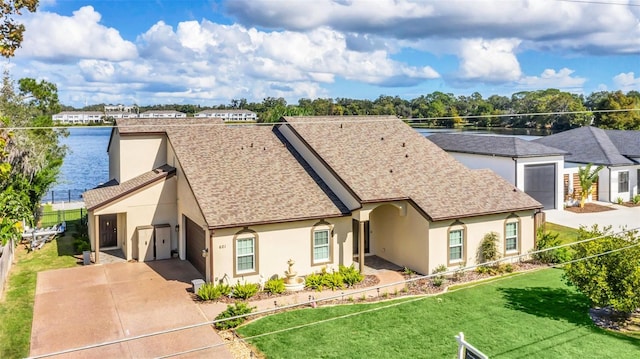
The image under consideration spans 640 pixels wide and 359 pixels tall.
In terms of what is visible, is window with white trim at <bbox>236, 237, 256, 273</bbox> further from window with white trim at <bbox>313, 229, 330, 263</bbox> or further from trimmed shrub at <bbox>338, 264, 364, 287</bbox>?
trimmed shrub at <bbox>338, 264, 364, 287</bbox>

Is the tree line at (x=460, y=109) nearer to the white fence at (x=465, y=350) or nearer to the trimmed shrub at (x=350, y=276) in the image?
the trimmed shrub at (x=350, y=276)

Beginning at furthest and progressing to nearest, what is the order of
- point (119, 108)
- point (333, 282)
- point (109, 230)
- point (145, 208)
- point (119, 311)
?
1. point (119, 108)
2. point (109, 230)
3. point (145, 208)
4. point (333, 282)
5. point (119, 311)

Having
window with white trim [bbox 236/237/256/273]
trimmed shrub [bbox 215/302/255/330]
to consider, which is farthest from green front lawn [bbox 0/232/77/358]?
window with white trim [bbox 236/237/256/273]

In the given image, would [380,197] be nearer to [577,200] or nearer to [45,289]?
[45,289]

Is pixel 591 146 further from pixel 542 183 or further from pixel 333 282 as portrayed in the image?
pixel 333 282

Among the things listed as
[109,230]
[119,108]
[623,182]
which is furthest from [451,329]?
[119,108]

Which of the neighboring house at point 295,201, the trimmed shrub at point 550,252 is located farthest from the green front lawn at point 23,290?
the trimmed shrub at point 550,252
